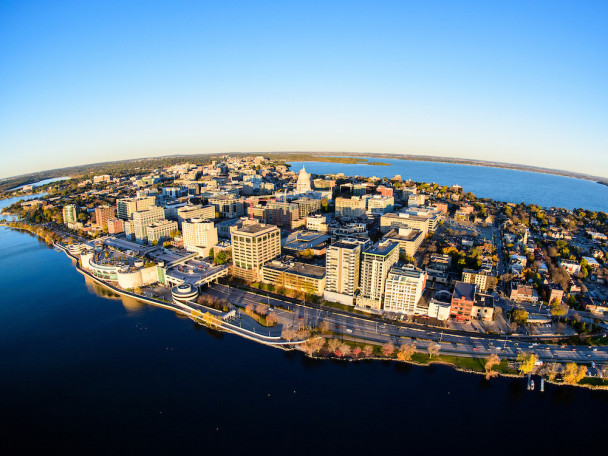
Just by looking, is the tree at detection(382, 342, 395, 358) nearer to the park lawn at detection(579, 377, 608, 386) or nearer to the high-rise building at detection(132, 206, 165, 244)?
the park lawn at detection(579, 377, 608, 386)

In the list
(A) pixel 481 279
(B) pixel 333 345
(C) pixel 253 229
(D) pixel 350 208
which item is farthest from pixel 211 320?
(D) pixel 350 208

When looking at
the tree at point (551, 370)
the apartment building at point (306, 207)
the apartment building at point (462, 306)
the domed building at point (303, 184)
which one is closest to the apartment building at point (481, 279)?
the apartment building at point (462, 306)

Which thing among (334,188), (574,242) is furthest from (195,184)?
(574,242)

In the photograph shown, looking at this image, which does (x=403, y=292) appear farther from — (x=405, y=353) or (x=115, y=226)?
(x=115, y=226)

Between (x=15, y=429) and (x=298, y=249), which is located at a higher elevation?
(x=298, y=249)

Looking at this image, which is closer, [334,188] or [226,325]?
[226,325]

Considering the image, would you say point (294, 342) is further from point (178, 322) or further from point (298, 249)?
point (298, 249)
